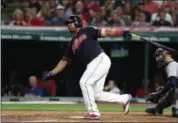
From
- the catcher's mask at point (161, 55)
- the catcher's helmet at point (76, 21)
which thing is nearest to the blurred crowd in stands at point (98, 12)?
the catcher's mask at point (161, 55)

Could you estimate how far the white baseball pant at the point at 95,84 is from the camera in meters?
11.0

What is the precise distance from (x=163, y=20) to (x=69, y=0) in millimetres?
3485

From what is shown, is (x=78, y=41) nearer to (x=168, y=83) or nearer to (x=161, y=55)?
(x=161, y=55)

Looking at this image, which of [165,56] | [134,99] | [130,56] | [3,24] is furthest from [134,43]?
[165,56]

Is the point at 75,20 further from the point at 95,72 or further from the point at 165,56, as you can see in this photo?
the point at 165,56

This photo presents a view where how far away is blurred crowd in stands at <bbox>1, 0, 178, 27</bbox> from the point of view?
18.9m

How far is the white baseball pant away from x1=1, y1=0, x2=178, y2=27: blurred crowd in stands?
7123 millimetres

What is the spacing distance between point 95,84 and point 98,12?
8448 mm

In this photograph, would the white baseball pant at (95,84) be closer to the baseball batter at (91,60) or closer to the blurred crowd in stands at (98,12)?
the baseball batter at (91,60)

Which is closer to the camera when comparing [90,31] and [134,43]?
[90,31]

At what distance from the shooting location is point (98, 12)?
19.5 metres

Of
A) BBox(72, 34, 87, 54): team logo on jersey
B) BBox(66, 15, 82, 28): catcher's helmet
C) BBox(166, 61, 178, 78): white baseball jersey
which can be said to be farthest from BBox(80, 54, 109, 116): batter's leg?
BBox(166, 61, 178, 78): white baseball jersey

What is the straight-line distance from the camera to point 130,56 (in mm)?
19500

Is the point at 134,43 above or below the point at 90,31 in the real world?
below
